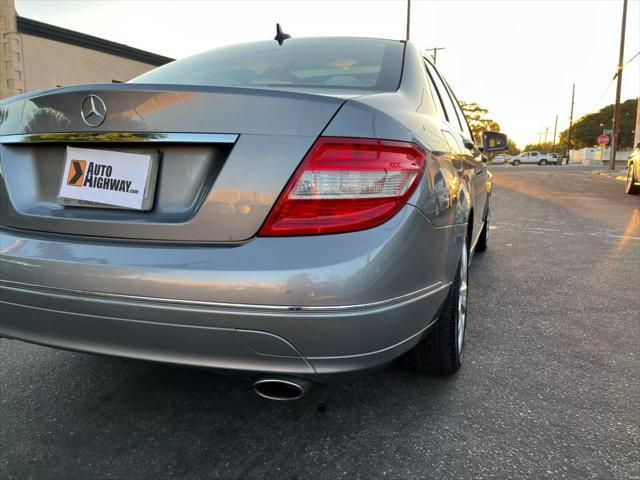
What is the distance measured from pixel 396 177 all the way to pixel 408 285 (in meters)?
0.32

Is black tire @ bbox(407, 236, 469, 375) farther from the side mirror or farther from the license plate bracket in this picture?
the side mirror

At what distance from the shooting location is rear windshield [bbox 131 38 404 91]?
1.99 m

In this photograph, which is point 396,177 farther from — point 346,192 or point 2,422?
point 2,422

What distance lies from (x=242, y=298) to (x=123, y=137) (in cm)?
62

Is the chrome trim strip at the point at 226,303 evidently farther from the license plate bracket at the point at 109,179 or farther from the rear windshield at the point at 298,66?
the rear windshield at the point at 298,66

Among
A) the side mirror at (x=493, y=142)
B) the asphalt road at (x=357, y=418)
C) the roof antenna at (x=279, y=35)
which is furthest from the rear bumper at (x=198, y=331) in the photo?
the side mirror at (x=493, y=142)

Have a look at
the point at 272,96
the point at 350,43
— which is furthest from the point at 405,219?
the point at 350,43

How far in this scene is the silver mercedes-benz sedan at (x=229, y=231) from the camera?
1.38 metres

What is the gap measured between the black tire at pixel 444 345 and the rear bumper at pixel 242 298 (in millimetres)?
563

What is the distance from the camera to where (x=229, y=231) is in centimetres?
143

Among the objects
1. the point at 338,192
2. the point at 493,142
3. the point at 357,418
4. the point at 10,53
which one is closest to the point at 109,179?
the point at 338,192

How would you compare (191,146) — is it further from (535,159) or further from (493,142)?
(535,159)

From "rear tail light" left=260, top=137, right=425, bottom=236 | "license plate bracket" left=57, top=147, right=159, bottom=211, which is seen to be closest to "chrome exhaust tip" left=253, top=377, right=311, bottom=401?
"rear tail light" left=260, top=137, right=425, bottom=236

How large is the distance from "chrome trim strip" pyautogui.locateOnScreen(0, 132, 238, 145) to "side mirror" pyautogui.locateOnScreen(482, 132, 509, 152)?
3232 millimetres
